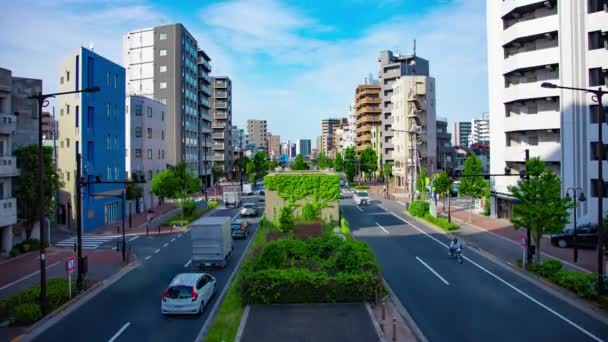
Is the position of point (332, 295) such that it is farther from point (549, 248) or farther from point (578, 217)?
point (578, 217)

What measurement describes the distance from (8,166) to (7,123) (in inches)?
115

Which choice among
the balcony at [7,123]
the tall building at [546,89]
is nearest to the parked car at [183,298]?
the balcony at [7,123]

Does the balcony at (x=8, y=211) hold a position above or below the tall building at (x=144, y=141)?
below

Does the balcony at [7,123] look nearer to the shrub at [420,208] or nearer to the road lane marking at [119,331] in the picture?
the road lane marking at [119,331]

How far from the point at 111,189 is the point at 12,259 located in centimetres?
1817

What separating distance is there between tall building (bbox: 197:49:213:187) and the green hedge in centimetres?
5239

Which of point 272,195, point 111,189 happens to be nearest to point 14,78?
point 111,189

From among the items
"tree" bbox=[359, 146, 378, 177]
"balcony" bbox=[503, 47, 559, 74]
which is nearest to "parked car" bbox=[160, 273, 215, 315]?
"balcony" bbox=[503, 47, 559, 74]

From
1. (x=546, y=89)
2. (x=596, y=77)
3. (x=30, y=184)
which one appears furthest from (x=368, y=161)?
(x=30, y=184)

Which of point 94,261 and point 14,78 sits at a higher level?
point 14,78

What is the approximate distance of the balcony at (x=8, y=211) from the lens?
3125 cm

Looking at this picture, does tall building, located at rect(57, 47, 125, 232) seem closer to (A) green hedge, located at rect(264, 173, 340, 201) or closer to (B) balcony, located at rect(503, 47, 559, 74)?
(A) green hedge, located at rect(264, 173, 340, 201)

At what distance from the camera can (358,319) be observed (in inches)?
684

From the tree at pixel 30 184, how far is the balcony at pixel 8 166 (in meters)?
1.13
